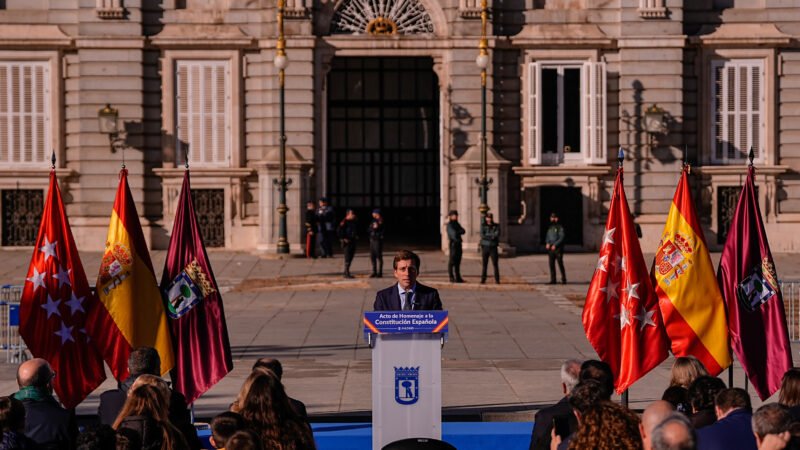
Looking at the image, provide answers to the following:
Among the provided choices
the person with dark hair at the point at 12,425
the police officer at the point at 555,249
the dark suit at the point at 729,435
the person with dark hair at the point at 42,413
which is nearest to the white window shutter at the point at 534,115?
the police officer at the point at 555,249

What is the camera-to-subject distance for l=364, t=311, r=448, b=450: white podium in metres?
13.4

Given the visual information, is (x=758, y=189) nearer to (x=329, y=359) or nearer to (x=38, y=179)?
(x=38, y=179)

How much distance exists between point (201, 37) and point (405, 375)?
27.7m

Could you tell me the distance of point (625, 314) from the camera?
53.0ft

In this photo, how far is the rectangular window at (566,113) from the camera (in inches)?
1588

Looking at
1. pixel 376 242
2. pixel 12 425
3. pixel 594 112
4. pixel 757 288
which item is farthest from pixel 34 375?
pixel 594 112

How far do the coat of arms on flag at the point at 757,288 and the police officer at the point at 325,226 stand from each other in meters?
22.4

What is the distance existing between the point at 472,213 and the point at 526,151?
2.59 metres

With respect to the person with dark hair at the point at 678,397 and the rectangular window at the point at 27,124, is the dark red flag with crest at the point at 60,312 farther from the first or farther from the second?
the rectangular window at the point at 27,124

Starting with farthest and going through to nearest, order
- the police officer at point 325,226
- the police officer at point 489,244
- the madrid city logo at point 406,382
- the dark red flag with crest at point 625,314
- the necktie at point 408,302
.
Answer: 1. the police officer at point 325,226
2. the police officer at point 489,244
3. the dark red flag with crest at point 625,314
4. the necktie at point 408,302
5. the madrid city logo at point 406,382

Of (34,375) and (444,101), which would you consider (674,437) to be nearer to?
(34,375)

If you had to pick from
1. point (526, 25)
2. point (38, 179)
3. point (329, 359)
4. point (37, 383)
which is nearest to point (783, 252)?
point (526, 25)

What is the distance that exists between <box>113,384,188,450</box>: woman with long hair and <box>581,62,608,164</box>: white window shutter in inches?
1215

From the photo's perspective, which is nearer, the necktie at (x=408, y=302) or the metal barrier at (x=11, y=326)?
the necktie at (x=408, y=302)
